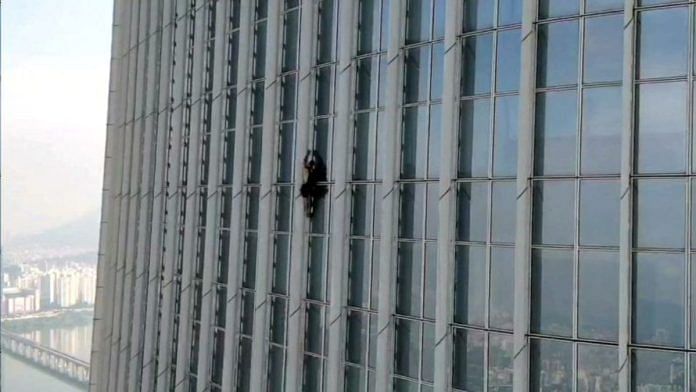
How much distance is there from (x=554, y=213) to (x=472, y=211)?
6.50ft

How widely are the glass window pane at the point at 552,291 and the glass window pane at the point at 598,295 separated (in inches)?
9.9

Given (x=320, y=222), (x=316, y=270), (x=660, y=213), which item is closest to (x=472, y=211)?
(x=660, y=213)

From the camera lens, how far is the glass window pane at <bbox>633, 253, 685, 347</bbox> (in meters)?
15.2

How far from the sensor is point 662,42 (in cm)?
1566

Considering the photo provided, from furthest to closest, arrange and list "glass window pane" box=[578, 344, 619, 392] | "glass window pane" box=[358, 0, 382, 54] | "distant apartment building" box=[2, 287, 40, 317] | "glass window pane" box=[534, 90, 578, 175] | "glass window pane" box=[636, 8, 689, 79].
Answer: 1. "distant apartment building" box=[2, 287, 40, 317]
2. "glass window pane" box=[358, 0, 382, 54]
3. "glass window pane" box=[534, 90, 578, 175]
4. "glass window pane" box=[578, 344, 619, 392]
5. "glass window pane" box=[636, 8, 689, 79]

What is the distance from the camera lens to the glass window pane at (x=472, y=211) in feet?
58.9

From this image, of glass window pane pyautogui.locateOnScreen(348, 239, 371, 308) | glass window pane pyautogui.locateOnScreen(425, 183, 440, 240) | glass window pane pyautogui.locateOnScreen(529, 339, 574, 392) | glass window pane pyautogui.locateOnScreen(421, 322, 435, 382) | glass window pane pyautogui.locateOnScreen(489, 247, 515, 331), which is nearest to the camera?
glass window pane pyautogui.locateOnScreen(529, 339, 574, 392)

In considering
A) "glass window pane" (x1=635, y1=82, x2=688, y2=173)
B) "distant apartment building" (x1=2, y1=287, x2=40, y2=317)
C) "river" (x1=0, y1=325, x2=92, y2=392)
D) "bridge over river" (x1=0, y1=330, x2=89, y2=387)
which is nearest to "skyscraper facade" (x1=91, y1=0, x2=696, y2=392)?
"glass window pane" (x1=635, y1=82, x2=688, y2=173)

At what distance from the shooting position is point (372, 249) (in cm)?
2025

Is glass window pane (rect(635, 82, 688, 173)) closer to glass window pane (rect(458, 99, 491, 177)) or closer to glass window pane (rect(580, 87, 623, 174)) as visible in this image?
glass window pane (rect(580, 87, 623, 174))

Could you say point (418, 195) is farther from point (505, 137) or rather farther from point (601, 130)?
point (601, 130)

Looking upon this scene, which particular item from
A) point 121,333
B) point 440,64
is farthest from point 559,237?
point 121,333

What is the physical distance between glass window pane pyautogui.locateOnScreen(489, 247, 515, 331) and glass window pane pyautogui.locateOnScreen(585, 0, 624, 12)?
197 inches

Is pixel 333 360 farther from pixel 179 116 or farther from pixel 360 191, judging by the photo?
pixel 179 116
